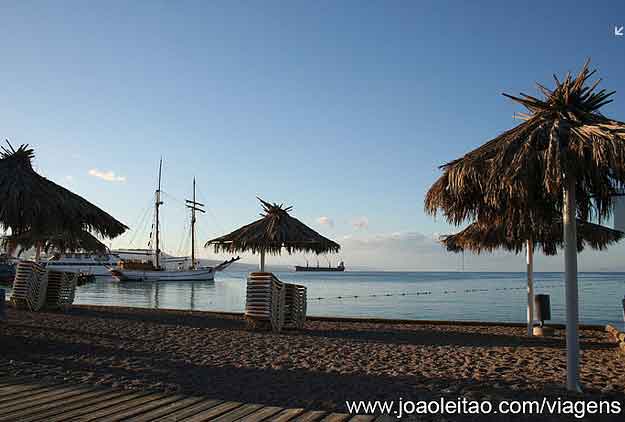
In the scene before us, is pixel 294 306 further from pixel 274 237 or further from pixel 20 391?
pixel 20 391

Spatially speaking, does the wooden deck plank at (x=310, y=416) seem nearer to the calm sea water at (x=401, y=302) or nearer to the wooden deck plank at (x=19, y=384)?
the wooden deck plank at (x=19, y=384)

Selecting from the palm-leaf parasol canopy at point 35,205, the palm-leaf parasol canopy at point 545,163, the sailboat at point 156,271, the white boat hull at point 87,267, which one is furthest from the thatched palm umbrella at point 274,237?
the white boat hull at point 87,267

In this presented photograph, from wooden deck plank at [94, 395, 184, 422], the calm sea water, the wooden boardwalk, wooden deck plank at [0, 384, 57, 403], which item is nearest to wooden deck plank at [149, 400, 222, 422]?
the wooden boardwalk

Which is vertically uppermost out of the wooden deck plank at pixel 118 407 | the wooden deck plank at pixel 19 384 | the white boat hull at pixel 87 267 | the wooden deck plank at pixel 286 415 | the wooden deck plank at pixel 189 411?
the white boat hull at pixel 87 267

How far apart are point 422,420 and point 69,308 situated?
13954mm

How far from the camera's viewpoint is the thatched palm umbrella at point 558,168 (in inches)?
195

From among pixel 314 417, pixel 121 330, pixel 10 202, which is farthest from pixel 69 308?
pixel 314 417

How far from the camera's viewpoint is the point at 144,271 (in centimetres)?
6619

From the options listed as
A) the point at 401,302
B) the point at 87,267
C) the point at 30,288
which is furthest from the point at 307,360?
the point at 87,267

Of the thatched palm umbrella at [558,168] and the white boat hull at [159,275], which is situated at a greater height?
the thatched palm umbrella at [558,168]

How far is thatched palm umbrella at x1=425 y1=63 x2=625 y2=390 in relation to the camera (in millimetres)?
4941

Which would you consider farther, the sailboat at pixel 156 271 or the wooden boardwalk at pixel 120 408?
the sailboat at pixel 156 271

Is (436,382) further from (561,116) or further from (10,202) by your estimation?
(10,202)

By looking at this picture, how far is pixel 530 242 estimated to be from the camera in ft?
36.6
